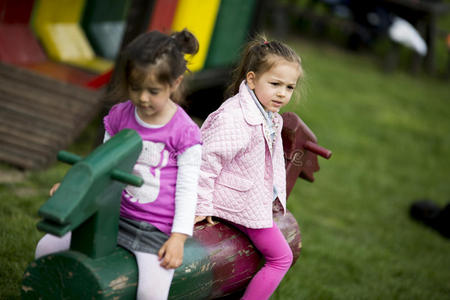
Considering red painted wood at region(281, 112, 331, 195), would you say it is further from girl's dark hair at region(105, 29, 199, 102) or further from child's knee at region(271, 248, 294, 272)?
girl's dark hair at region(105, 29, 199, 102)

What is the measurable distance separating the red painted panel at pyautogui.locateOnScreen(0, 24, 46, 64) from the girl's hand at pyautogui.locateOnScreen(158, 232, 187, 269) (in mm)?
3734

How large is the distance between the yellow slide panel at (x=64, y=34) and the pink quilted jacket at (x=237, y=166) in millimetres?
3638

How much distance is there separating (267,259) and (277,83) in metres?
0.81

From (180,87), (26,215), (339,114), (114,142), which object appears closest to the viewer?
(114,142)

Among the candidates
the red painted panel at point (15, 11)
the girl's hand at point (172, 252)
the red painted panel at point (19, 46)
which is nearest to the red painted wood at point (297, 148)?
the girl's hand at point (172, 252)

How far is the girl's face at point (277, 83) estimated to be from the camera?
2.43 metres

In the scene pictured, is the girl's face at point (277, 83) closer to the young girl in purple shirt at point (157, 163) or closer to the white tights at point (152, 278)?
the young girl in purple shirt at point (157, 163)

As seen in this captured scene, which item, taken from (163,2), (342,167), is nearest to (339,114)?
(342,167)

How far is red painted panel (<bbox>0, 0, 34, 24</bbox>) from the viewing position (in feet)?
17.4

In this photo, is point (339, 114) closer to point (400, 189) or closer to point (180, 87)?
point (400, 189)

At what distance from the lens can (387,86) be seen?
412 inches

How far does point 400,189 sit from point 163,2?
3421mm

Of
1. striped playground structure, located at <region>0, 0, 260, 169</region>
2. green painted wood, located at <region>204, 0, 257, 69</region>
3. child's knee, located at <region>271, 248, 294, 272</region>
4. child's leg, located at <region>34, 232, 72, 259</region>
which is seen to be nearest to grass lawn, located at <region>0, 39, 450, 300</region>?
striped playground structure, located at <region>0, 0, 260, 169</region>

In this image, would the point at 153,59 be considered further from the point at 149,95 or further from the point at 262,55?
the point at 262,55
